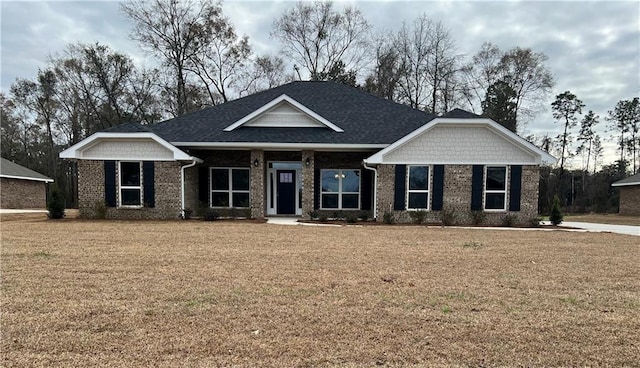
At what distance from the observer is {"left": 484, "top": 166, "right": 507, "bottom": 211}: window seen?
1445 centimetres

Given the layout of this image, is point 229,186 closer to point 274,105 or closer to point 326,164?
point 274,105

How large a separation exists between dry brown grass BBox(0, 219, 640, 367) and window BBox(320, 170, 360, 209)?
7.72m

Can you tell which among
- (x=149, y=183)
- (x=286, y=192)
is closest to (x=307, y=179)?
(x=286, y=192)

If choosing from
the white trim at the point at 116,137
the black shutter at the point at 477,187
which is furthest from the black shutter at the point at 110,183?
the black shutter at the point at 477,187

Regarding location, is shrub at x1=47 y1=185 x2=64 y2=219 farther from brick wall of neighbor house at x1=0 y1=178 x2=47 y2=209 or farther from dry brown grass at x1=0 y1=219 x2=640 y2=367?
brick wall of neighbor house at x1=0 y1=178 x2=47 y2=209

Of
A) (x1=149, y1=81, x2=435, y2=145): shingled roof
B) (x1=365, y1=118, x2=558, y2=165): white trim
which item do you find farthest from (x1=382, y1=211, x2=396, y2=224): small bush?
(x1=149, y1=81, x2=435, y2=145): shingled roof

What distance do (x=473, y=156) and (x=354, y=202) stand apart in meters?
5.22

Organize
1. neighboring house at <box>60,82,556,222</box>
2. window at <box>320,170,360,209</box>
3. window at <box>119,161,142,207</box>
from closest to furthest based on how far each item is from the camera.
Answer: neighboring house at <box>60,82,556,222</box> → window at <box>119,161,142,207</box> → window at <box>320,170,360,209</box>

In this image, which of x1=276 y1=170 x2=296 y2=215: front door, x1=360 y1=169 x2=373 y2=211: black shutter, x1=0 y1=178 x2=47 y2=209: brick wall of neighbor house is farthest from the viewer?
x1=0 y1=178 x2=47 y2=209: brick wall of neighbor house

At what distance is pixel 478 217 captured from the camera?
559 inches

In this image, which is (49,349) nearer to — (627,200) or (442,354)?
(442,354)

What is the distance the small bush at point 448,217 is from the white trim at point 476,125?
1.89 metres

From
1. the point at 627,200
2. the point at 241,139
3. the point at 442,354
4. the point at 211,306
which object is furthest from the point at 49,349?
the point at 627,200

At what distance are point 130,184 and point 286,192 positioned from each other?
21.2ft
